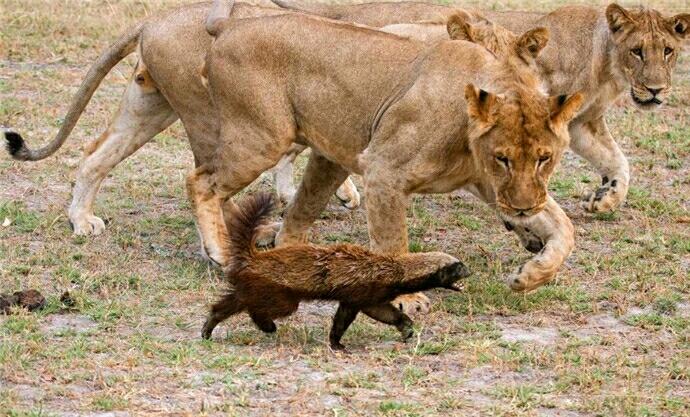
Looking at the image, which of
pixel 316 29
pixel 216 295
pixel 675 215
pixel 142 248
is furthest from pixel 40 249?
pixel 675 215

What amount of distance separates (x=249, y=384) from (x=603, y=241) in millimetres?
3092

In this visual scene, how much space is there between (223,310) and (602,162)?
3.48 m

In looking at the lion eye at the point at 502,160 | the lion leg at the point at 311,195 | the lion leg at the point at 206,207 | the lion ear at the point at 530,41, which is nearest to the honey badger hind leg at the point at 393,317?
the lion eye at the point at 502,160

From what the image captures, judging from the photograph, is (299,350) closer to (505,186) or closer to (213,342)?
(213,342)

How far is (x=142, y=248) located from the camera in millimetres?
7309

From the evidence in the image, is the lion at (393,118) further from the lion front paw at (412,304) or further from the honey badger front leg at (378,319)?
the honey badger front leg at (378,319)

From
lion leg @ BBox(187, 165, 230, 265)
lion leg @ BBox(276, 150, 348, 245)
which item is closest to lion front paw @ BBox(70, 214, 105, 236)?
lion leg @ BBox(187, 165, 230, 265)

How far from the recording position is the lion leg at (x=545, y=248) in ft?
20.5

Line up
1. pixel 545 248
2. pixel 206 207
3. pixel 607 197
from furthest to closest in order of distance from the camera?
pixel 607 197 → pixel 206 207 → pixel 545 248

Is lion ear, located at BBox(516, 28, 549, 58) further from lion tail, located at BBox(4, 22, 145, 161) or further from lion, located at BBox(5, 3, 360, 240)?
lion tail, located at BBox(4, 22, 145, 161)

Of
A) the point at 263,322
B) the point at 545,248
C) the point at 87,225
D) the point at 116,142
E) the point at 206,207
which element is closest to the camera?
the point at 263,322

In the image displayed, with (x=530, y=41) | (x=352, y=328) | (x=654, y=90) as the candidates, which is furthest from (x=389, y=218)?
(x=654, y=90)

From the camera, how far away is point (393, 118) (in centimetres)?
623

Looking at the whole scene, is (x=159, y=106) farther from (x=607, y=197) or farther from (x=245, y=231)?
(x=607, y=197)
